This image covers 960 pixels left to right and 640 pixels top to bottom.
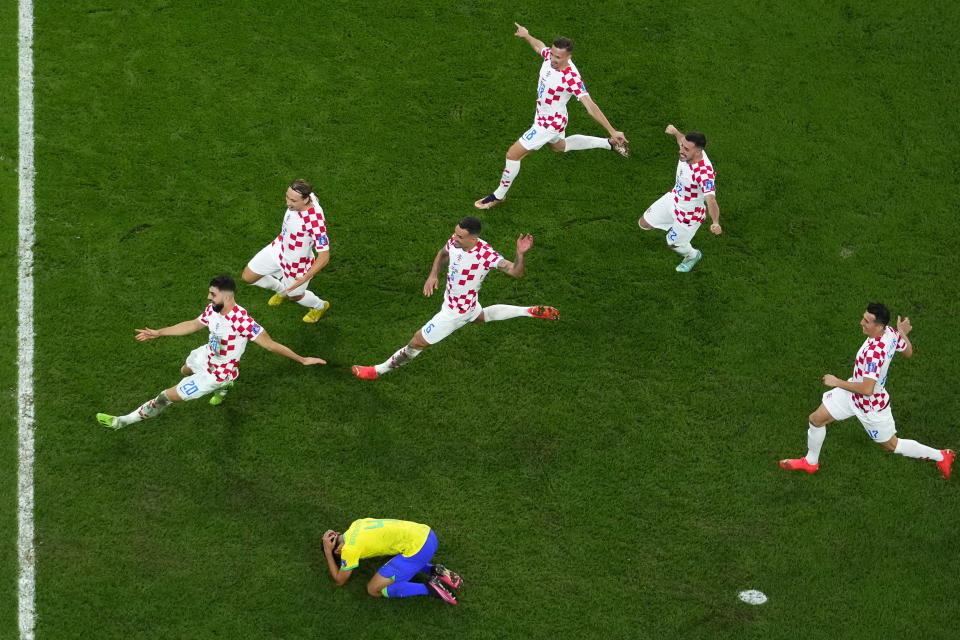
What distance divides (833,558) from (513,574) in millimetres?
2911

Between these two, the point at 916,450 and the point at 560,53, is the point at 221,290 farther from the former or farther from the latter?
the point at 916,450

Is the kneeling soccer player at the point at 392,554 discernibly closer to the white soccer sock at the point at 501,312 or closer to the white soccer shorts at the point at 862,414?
the white soccer sock at the point at 501,312

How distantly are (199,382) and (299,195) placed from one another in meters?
1.93

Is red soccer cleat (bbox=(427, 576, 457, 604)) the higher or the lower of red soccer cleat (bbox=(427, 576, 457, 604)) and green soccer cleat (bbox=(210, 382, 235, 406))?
the lower

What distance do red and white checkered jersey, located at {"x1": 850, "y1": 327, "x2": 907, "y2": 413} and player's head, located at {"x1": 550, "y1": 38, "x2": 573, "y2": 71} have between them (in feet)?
14.2

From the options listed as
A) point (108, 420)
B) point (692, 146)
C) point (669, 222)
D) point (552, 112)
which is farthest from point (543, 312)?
point (108, 420)

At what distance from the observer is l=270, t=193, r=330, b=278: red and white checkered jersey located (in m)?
10.3

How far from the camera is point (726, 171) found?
12.8 meters

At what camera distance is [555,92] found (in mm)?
11703

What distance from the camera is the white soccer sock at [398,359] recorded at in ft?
34.8

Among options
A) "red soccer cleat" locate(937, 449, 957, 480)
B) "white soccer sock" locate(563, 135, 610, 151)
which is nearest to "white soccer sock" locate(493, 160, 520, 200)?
"white soccer sock" locate(563, 135, 610, 151)

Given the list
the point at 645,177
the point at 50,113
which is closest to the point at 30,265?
the point at 50,113

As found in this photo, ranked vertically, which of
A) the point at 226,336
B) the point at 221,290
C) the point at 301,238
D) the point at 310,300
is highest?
the point at 301,238

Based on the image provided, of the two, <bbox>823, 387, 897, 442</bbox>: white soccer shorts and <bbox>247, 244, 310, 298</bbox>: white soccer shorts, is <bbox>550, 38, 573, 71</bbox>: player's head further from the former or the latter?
<bbox>823, 387, 897, 442</bbox>: white soccer shorts
